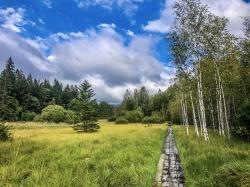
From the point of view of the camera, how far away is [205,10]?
2878 cm

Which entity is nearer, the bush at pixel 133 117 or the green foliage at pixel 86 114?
the green foliage at pixel 86 114

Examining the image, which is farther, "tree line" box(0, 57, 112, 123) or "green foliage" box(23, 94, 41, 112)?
"green foliage" box(23, 94, 41, 112)

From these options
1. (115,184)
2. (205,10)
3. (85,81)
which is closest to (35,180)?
(115,184)

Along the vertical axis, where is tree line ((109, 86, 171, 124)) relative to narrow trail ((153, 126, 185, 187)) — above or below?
above

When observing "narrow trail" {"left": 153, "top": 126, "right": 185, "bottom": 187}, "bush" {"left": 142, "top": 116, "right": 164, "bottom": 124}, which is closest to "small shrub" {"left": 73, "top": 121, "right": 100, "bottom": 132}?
"narrow trail" {"left": 153, "top": 126, "right": 185, "bottom": 187}

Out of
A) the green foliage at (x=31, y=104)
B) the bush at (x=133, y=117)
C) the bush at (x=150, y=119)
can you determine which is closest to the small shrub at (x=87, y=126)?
the bush at (x=150, y=119)

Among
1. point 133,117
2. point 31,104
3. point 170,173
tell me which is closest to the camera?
point 170,173

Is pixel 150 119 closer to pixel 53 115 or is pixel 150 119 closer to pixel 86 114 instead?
pixel 53 115

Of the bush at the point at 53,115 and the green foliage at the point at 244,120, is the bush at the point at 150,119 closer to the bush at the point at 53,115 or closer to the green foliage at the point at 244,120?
the bush at the point at 53,115

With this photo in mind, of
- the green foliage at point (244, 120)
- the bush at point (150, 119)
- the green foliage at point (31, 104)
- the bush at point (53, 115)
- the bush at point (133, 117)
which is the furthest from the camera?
the green foliage at point (31, 104)

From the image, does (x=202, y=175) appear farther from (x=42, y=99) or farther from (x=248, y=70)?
(x=42, y=99)

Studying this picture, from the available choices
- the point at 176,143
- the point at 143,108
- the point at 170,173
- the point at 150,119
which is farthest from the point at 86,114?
the point at 143,108

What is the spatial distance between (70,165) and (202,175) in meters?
5.72

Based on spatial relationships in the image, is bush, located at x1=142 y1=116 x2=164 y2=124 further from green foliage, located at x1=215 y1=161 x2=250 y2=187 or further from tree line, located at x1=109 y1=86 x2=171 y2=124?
green foliage, located at x1=215 y1=161 x2=250 y2=187
